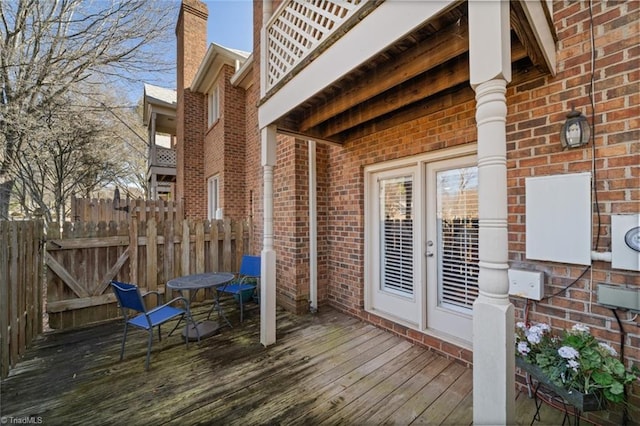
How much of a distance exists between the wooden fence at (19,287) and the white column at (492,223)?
400 cm

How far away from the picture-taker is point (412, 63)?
2.15m

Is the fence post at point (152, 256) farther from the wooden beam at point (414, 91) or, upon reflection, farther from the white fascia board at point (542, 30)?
the white fascia board at point (542, 30)

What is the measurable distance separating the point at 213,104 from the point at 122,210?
15.1 ft

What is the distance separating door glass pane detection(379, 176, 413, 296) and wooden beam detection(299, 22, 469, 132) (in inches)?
54.8

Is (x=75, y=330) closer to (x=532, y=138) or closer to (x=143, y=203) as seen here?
(x=143, y=203)

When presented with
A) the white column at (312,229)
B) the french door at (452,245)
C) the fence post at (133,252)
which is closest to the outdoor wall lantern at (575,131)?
the french door at (452,245)

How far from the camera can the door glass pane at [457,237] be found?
2.96m

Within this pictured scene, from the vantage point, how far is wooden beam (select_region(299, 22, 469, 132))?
1.88 meters

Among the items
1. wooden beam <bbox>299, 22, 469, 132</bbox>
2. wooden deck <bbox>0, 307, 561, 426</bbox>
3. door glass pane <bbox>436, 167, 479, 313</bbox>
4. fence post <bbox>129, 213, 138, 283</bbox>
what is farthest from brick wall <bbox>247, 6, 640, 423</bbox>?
fence post <bbox>129, 213, 138, 283</bbox>

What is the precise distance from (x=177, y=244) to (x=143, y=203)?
14.8 ft

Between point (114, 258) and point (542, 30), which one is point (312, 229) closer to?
point (114, 258)

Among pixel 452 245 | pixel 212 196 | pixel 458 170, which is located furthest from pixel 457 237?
pixel 212 196

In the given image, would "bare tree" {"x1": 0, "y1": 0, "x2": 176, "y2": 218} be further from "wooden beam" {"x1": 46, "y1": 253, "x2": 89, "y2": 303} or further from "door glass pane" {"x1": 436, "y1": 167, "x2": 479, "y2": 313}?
"door glass pane" {"x1": 436, "y1": 167, "x2": 479, "y2": 313}

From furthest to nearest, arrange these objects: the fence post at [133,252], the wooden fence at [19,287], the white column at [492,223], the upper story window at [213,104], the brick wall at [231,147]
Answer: the upper story window at [213,104] → the brick wall at [231,147] → the fence post at [133,252] → the wooden fence at [19,287] → the white column at [492,223]
